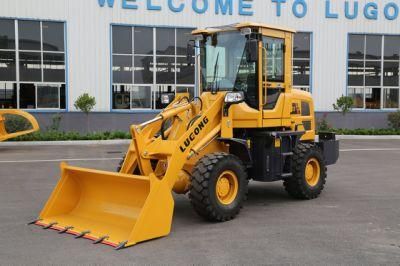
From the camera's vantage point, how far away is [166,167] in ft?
24.2

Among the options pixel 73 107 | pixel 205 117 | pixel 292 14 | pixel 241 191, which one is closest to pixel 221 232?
pixel 241 191

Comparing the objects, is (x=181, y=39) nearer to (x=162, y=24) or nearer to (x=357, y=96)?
(x=162, y=24)

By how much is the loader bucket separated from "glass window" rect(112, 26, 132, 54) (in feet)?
56.3

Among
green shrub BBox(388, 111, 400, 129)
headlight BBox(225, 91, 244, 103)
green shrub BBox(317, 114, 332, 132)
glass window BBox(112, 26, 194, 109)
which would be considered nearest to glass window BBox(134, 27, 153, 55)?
glass window BBox(112, 26, 194, 109)

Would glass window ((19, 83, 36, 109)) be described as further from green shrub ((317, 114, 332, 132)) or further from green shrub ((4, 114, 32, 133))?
green shrub ((317, 114, 332, 132))

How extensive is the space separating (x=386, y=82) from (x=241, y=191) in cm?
2255

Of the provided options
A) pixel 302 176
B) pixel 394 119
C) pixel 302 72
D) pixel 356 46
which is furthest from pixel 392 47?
pixel 302 176

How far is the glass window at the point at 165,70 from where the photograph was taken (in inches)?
968

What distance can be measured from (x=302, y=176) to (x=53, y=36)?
57.8 feet

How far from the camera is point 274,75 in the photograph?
862 cm

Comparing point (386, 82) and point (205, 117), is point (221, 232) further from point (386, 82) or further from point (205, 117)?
point (386, 82)

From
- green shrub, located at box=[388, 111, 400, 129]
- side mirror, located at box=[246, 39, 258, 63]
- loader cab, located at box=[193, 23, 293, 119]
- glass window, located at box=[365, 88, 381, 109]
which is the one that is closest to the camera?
side mirror, located at box=[246, 39, 258, 63]

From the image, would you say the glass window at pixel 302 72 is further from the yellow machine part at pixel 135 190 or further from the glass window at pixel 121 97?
the yellow machine part at pixel 135 190

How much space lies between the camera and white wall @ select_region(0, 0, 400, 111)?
23000mm
